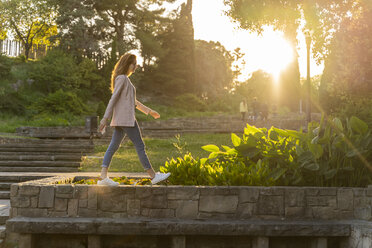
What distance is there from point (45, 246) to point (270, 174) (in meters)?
3.15

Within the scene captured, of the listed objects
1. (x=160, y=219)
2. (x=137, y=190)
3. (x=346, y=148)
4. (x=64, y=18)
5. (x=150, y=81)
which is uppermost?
(x=64, y=18)

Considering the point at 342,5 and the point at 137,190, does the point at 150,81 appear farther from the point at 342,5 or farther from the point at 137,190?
the point at 137,190

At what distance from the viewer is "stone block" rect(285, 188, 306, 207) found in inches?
224

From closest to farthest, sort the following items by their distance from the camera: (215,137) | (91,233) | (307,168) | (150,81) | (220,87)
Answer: (91,233) < (307,168) < (215,137) < (150,81) < (220,87)

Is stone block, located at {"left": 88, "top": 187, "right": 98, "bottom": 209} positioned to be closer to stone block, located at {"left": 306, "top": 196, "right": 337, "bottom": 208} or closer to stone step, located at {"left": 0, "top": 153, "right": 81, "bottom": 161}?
stone block, located at {"left": 306, "top": 196, "right": 337, "bottom": 208}

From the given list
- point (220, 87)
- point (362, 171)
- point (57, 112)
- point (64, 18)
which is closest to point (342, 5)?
point (362, 171)

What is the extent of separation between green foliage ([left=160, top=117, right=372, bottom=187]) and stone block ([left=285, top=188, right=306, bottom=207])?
0.42 meters

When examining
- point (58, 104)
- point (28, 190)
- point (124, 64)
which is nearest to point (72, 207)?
point (28, 190)

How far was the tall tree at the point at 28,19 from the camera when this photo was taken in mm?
36156

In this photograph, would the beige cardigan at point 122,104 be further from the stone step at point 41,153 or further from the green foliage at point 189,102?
the green foliage at point 189,102

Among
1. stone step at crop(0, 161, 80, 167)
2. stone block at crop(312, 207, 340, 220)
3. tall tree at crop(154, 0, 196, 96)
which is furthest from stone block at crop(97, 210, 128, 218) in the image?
tall tree at crop(154, 0, 196, 96)

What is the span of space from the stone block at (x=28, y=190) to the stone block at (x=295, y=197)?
3198 millimetres

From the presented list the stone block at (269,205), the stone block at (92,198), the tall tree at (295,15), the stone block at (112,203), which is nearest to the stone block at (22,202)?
the stone block at (92,198)

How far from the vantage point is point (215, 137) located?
62.7 ft
